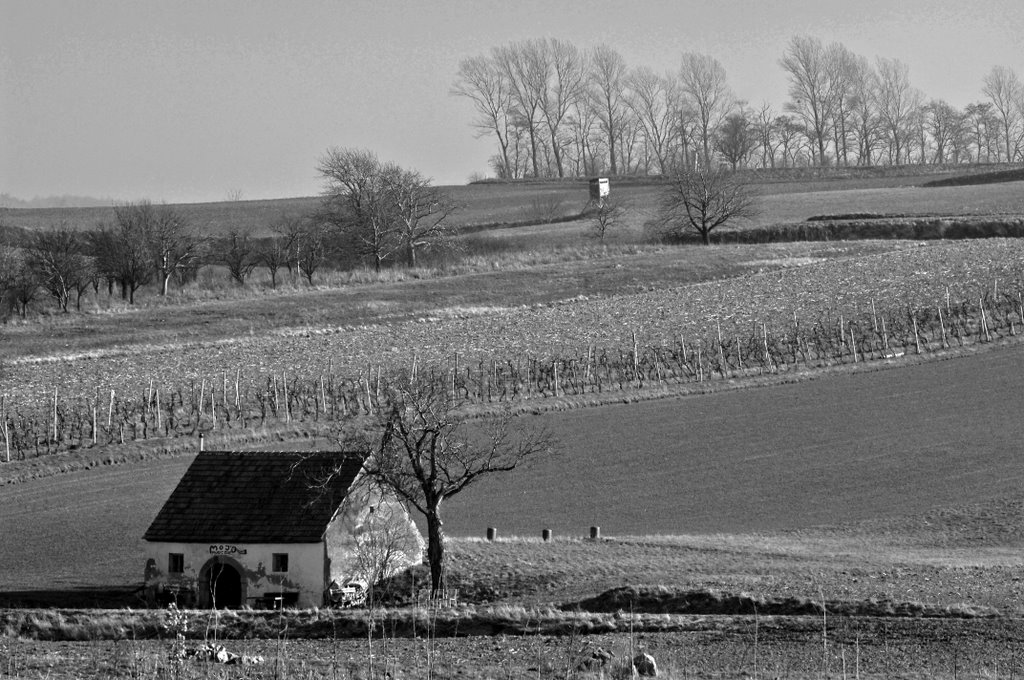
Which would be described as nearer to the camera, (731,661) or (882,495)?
(731,661)

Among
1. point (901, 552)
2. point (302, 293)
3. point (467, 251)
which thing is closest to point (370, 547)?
point (901, 552)

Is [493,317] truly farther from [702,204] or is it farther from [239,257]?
[702,204]

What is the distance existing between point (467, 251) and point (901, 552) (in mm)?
63375

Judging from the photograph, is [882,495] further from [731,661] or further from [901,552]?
[731,661]

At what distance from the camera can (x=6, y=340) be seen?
203 feet

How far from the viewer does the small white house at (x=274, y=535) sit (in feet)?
89.9

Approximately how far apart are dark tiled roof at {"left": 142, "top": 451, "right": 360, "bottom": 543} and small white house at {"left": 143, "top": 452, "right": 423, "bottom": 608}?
0.07ft

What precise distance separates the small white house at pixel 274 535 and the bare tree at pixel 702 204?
195 feet

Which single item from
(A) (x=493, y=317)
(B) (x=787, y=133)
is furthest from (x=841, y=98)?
(A) (x=493, y=317)

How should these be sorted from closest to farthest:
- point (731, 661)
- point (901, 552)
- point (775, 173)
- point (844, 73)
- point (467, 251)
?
1. point (731, 661)
2. point (901, 552)
3. point (467, 251)
4. point (775, 173)
5. point (844, 73)

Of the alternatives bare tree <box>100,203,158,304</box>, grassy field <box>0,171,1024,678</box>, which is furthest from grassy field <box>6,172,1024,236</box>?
bare tree <box>100,203,158,304</box>

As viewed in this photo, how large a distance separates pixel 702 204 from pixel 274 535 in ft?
207

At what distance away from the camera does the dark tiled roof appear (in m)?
28.0

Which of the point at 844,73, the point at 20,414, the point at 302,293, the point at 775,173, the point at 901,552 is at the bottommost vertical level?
the point at 901,552
